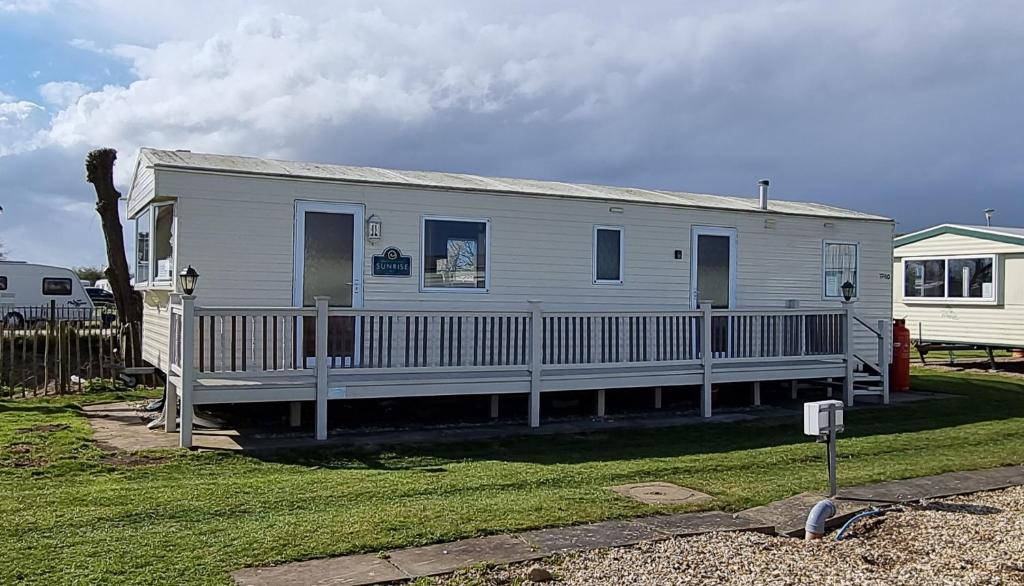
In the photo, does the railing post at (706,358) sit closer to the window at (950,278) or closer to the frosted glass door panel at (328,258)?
the frosted glass door panel at (328,258)

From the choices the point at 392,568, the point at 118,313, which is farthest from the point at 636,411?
the point at 118,313

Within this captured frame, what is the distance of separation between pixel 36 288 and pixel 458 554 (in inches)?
996

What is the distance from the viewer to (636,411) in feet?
36.9

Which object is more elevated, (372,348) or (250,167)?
(250,167)

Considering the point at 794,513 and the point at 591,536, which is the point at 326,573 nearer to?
the point at 591,536

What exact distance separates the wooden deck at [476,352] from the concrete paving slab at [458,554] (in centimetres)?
372

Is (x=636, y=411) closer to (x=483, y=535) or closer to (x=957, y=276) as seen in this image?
(x=483, y=535)

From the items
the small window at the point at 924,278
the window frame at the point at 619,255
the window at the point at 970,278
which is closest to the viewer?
the window frame at the point at 619,255

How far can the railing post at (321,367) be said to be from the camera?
8.61 meters

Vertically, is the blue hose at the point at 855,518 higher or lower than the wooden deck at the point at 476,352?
lower

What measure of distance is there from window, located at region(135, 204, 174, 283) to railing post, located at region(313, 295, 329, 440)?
6.72 feet

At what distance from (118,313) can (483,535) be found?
1230 centimetres

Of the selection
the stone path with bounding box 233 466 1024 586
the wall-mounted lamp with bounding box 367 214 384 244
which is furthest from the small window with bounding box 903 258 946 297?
the wall-mounted lamp with bounding box 367 214 384 244

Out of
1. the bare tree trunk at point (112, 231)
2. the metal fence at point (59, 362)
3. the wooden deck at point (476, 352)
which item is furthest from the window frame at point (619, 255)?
the bare tree trunk at point (112, 231)
